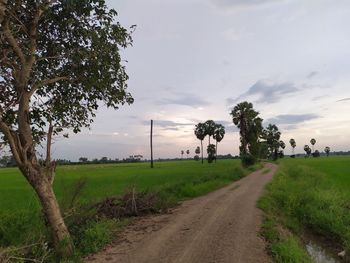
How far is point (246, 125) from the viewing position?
242 ft

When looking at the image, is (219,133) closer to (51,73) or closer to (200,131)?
(200,131)

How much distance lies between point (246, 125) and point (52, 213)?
65.9 metres

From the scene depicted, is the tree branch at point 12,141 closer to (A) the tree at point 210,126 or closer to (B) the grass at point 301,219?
(B) the grass at point 301,219

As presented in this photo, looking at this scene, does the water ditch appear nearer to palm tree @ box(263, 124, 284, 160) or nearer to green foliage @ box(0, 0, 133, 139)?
green foliage @ box(0, 0, 133, 139)

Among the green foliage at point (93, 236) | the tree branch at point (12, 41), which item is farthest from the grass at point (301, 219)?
the tree branch at point (12, 41)

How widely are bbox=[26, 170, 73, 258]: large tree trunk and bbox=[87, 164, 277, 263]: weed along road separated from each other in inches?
26.3

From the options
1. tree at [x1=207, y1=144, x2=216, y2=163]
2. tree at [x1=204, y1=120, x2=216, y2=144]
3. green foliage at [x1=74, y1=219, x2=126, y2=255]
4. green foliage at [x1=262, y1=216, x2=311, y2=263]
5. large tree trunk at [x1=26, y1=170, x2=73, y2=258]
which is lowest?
green foliage at [x1=262, y1=216, x2=311, y2=263]

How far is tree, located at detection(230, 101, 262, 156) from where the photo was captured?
7281 centimetres

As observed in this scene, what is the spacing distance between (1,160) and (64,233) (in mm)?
2389

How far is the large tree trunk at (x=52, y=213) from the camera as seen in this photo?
31.1 feet

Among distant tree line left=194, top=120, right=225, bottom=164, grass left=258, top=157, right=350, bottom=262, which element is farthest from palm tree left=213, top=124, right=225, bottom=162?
grass left=258, top=157, right=350, bottom=262

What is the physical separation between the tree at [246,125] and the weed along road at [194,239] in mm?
57309

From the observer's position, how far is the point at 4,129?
890cm

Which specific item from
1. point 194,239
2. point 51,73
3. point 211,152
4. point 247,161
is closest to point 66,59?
point 51,73
